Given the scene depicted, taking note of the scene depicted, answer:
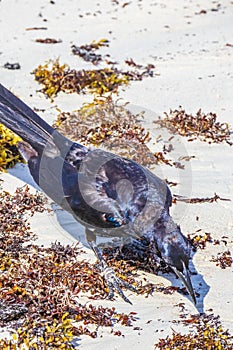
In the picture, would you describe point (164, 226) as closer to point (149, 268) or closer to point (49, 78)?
point (149, 268)

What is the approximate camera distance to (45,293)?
189 inches

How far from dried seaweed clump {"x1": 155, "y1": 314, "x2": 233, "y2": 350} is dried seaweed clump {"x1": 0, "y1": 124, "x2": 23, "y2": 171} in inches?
115

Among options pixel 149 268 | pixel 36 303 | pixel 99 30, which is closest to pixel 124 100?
pixel 99 30

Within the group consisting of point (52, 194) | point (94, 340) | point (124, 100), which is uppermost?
point (124, 100)

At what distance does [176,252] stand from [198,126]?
3269 millimetres

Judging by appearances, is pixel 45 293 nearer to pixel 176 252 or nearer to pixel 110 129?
pixel 176 252

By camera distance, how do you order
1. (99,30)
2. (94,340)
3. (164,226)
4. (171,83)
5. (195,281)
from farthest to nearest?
(99,30) < (171,83) < (195,281) < (164,226) < (94,340)

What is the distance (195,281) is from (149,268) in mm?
370

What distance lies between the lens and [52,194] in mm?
5504

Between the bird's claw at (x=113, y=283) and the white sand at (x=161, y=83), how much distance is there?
2.2 inches

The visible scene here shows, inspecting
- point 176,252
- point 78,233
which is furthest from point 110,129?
point 176,252

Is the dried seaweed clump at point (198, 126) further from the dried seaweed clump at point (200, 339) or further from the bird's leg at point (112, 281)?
the dried seaweed clump at point (200, 339)

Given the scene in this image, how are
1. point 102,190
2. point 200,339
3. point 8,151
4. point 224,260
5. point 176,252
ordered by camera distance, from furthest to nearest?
1. point 8,151
2. point 224,260
3. point 102,190
4. point 176,252
5. point 200,339

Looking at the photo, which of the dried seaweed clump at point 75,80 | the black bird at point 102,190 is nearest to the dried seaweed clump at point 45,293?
the black bird at point 102,190
